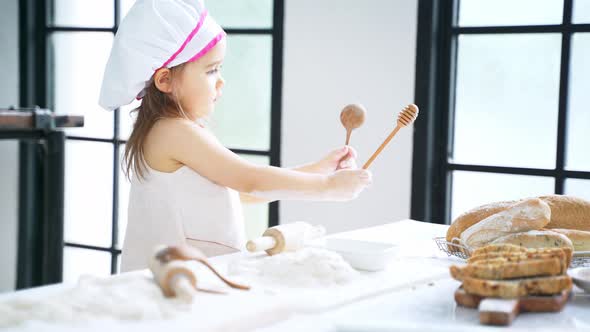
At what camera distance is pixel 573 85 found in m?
2.50

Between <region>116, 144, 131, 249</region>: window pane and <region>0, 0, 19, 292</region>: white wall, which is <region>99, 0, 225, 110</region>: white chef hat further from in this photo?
<region>0, 0, 19, 292</region>: white wall

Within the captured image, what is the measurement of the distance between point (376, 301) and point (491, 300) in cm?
19

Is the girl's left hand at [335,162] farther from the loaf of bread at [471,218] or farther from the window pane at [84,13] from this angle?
the window pane at [84,13]

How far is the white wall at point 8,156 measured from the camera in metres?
3.49

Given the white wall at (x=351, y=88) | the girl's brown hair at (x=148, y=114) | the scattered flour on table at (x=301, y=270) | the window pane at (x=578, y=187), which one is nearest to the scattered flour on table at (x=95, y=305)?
the scattered flour on table at (x=301, y=270)

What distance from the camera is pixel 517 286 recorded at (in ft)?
3.65

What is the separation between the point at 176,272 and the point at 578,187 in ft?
6.01

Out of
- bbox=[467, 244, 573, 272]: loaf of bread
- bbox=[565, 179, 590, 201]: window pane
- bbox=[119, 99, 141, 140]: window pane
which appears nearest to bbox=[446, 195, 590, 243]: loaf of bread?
bbox=[467, 244, 573, 272]: loaf of bread

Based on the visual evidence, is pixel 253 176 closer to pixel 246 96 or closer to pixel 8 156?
pixel 246 96

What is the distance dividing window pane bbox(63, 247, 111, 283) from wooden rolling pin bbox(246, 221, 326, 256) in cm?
232

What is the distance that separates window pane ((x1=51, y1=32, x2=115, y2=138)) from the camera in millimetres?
3580

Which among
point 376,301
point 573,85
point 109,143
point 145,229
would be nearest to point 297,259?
point 376,301

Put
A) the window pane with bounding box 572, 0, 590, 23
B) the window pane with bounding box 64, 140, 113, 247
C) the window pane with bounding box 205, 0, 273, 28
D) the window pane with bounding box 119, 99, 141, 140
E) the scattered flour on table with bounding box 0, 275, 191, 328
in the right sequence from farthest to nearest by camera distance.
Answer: the window pane with bounding box 64, 140, 113, 247
the window pane with bounding box 119, 99, 141, 140
the window pane with bounding box 205, 0, 273, 28
the window pane with bounding box 572, 0, 590, 23
the scattered flour on table with bounding box 0, 275, 191, 328

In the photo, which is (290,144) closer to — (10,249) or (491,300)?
(10,249)
